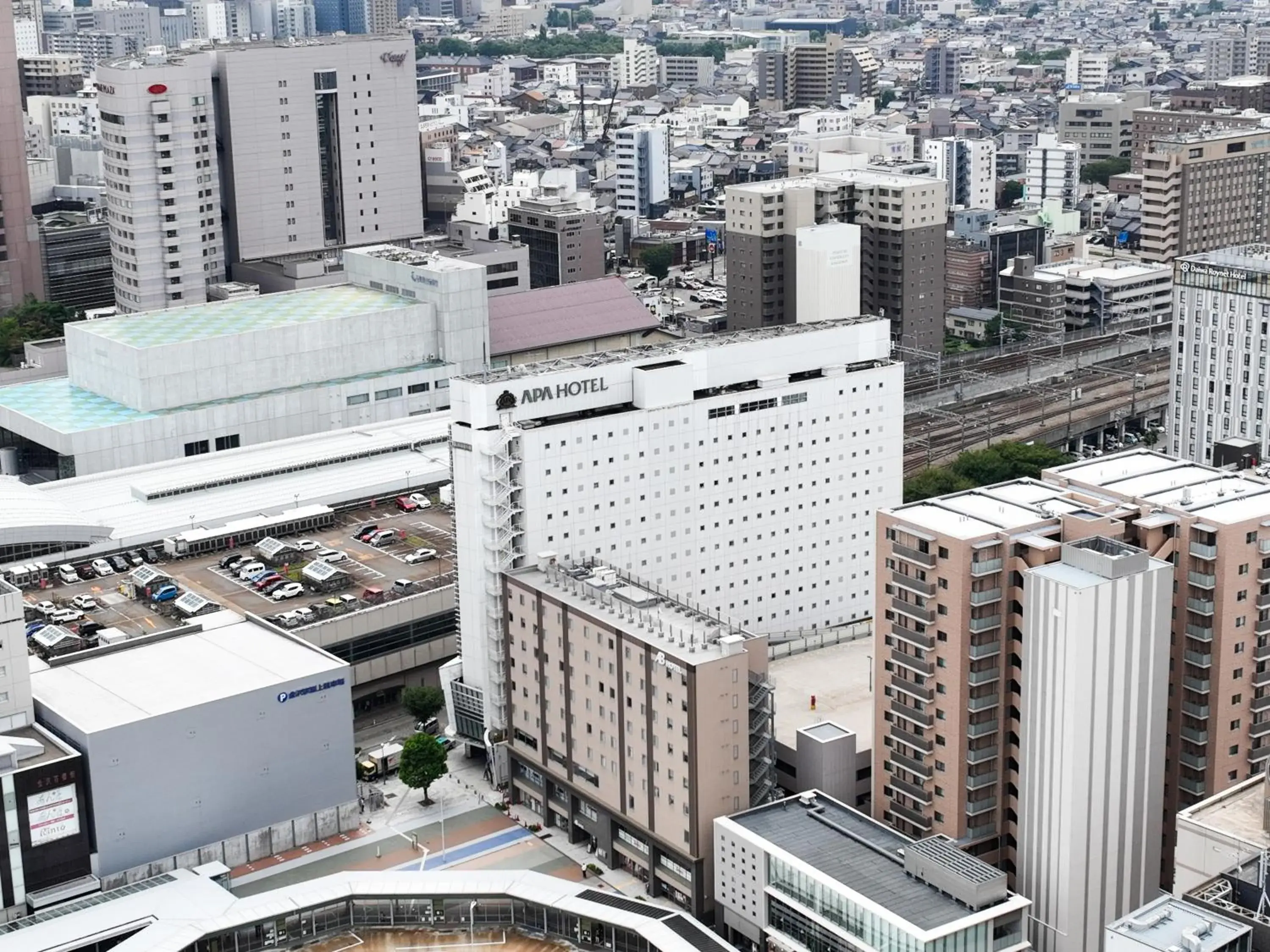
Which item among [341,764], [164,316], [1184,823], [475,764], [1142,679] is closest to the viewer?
[1184,823]

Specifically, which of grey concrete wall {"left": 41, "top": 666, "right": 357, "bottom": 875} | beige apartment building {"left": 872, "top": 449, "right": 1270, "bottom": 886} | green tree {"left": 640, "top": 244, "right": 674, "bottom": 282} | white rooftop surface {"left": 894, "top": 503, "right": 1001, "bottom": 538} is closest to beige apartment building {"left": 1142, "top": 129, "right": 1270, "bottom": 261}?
green tree {"left": 640, "top": 244, "right": 674, "bottom": 282}

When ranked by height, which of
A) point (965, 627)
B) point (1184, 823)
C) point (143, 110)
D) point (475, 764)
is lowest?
point (475, 764)

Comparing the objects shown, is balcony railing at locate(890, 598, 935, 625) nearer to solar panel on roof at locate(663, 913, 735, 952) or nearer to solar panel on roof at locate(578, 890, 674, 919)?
solar panel on roof at locate(663, 913, 735, 952)

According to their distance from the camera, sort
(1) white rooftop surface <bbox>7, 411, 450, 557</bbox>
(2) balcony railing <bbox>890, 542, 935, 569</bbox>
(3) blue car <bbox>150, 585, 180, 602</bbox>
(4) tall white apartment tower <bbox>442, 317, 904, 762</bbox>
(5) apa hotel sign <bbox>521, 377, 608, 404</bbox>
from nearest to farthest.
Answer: (2) balcony railing <bbox>890, 542, 935, 569</bbox> < (4) tall white apartment tower <bbox>442, 317, 904, 762</bbox> < (5) apa hotel sign <bbox>521, 377, 608, 404</bbox> < (3) blue car <bbox>150, 585, 180, 602</bbox> < (1) white rooftop surface <bbox>7, 411, 450, 557</bbox>

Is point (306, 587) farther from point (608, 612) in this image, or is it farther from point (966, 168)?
point (966, 168)

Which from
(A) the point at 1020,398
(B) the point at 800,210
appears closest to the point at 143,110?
(B) the point at 800,210

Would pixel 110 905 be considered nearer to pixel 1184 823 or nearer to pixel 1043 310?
pixel 1184 823
